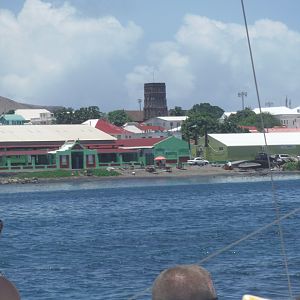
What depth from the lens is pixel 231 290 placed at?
20.5 m

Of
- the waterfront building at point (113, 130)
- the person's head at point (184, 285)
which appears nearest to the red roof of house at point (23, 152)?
the waterfront building at point (113, 130)

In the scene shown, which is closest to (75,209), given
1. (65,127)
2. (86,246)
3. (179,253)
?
(86,246)

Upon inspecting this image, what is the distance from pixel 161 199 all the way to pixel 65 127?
59.2 metres

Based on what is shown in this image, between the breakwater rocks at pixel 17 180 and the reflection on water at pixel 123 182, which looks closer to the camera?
the reflection on water at pixel 123 182

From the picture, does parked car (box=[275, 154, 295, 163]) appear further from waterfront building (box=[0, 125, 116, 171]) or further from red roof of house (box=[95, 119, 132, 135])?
red roof of house (box=[95, 119, 132, 135])

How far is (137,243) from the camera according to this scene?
113 ft

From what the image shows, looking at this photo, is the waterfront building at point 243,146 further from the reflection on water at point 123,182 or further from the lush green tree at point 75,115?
the lush green tree at point 75,115

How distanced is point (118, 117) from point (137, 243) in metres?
158

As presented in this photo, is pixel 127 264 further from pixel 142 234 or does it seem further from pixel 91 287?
pixel 142 234

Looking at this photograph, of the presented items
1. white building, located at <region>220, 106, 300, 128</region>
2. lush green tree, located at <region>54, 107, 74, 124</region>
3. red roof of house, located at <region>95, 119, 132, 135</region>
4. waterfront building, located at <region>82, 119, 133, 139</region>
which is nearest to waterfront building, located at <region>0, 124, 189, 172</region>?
waterfront building, located at <region>82, 119, 133, 139</region>

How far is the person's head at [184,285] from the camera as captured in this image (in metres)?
5.64

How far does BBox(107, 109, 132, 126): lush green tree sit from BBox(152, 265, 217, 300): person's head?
597ft

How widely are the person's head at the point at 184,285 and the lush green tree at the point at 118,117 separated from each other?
597 feet

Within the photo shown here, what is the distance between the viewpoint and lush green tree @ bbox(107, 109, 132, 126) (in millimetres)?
190250
